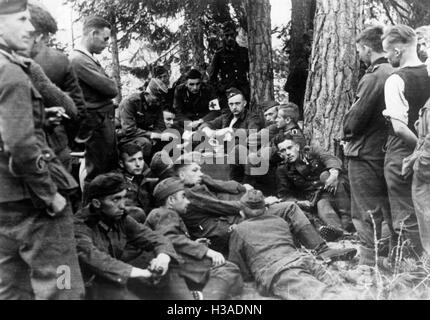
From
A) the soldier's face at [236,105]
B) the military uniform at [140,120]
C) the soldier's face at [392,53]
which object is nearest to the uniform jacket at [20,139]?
the military uniform at [140,120]

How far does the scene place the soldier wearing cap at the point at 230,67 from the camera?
7.00m

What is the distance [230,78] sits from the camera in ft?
23.4

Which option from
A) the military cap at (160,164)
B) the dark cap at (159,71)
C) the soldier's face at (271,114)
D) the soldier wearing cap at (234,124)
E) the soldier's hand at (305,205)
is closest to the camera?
the military cap at (160,164)

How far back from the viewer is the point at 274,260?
3.91m

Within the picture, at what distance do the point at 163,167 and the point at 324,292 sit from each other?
1.83 metres

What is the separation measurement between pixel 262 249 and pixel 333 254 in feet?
1.92

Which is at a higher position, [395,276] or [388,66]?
[388,66]

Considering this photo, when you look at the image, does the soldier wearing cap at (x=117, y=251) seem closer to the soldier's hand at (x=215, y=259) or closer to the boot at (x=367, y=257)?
the soldier's hand at (x=215, y=259)

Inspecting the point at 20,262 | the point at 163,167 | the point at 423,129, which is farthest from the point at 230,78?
the point at 20,262

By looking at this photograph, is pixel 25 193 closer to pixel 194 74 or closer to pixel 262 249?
pixel 262 249

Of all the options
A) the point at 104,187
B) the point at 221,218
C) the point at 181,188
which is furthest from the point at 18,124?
the point at 221,218

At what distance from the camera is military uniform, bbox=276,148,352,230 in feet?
17.0

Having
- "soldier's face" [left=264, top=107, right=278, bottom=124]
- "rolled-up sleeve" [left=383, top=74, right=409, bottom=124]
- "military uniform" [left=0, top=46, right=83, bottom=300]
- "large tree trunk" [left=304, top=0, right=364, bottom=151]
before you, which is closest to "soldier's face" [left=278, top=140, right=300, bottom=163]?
"large tree trunk" [left=304, top=0, right=364, bottom=151]
